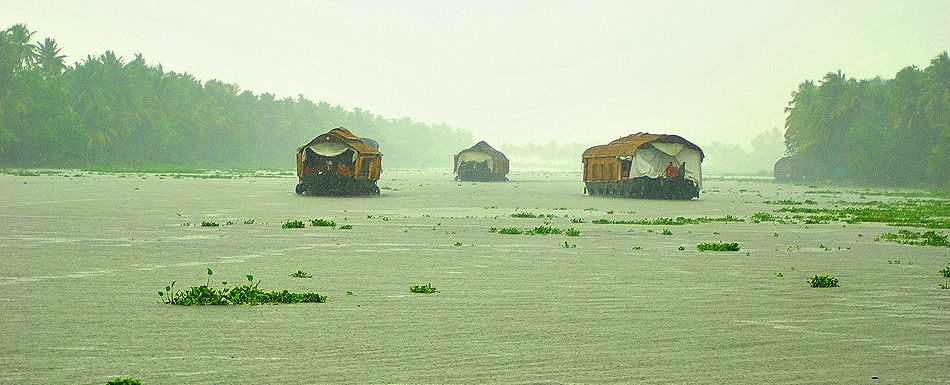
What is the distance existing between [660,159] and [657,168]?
2.13ft

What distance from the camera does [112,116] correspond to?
118 metres


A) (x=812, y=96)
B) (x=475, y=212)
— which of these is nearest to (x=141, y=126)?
(x=812, y=96)

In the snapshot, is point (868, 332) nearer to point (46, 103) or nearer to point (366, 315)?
point (366, 315)

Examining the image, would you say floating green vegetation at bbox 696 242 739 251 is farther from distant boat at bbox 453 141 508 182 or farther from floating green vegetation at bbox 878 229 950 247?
distant boat at bbox 453 141 508 182

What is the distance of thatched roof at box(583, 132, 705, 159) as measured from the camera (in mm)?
56438

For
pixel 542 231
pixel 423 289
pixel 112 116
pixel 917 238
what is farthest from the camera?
pixel 112 116

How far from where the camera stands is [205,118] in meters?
148

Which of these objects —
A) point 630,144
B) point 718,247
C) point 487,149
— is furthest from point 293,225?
point 487,149

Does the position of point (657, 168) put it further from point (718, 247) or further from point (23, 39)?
point (23, 39)

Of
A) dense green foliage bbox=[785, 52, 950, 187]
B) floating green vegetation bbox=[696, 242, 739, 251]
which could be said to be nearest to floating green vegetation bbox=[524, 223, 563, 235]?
floating green vegetation bbox=[696, 242, 739, 251]

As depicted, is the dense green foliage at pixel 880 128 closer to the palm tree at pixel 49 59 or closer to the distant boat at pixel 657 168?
the distant boat at pixel 657 168

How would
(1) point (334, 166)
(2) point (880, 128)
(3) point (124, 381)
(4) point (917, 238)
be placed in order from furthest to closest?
(2) point (880, 128) < (1) point (334, 166) < (4) point (917, 238) < (3) point (124, 381)

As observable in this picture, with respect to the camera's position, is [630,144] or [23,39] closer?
[630,144]

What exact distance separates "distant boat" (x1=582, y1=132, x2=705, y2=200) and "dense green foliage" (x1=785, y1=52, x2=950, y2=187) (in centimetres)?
4276
